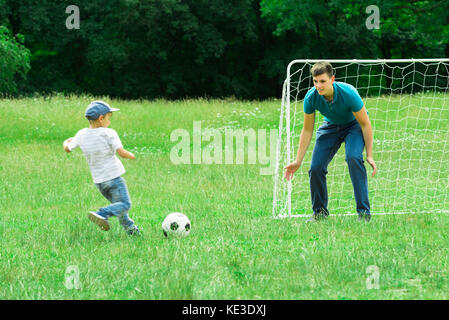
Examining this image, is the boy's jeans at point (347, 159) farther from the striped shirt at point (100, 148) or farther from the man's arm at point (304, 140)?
the striped shirt at point (100, 148)

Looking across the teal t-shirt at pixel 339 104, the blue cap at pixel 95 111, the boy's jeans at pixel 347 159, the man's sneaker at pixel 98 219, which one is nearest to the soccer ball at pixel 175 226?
the man's sneaker at pixel 98 219

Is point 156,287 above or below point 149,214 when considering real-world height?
above

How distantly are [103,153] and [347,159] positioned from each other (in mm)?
2624

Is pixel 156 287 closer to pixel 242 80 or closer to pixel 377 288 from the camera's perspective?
pixel 377 288

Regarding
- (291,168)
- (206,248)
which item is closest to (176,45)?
(291,168)

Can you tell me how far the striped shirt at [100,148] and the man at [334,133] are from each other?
6.52 ft

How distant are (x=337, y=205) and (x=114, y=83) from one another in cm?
3463

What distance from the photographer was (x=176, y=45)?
4050 cm

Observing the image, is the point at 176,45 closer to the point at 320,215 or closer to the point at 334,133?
the point at 334,133

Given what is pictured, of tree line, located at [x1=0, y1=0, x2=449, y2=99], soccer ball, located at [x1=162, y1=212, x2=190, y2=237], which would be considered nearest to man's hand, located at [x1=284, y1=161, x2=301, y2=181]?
soccer ball, located at [x1=162, y1=212, x2=190, y2=237]

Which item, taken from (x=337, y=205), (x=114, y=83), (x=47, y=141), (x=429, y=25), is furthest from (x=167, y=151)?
(x=114, y=83)

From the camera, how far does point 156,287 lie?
4207 millimetres

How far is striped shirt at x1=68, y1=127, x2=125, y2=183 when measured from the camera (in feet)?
19.1

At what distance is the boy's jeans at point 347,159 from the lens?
257 inches
